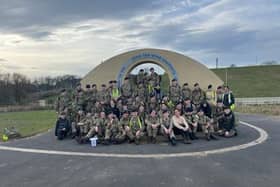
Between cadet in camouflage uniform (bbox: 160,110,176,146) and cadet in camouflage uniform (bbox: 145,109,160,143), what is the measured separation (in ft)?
0.56

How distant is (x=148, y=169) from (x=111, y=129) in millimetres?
4092

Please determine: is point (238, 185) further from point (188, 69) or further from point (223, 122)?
point (188, 69)

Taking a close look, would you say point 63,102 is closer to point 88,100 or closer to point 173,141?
point 88,100

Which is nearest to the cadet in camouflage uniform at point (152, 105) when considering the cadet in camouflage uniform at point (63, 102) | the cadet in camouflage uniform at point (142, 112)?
the cadet in camouflage uniform at point (142, 112)

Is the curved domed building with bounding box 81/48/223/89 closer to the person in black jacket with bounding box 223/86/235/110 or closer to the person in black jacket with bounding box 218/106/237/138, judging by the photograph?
the person in black jacket with bounding box 223/86/235/110

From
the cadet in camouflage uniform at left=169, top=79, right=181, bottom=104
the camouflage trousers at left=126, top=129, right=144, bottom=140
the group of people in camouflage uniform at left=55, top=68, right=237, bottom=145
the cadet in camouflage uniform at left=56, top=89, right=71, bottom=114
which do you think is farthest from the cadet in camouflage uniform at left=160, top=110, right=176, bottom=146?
the cadet in camouflage uniform at left=56, top=89, right=71, bottom=114

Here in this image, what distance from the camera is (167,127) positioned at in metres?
11.2

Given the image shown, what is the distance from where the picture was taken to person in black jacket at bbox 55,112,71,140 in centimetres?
1272

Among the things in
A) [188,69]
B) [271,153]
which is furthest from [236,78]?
[271,153]

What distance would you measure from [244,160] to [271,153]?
118 centimetres

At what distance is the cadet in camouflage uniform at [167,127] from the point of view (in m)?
11.0

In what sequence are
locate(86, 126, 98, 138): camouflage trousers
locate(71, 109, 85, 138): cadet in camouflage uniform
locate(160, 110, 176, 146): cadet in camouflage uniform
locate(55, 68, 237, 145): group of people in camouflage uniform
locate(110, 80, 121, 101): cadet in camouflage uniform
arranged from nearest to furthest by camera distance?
locate(160, 110, 176, 146): cadet in camouflage uniform → locate(55, 68, 237, 145): group of people in camouflage uniform → locate(86, 126, 98, 138): camouflage trousers → locate(71, 109, 85, 138): cadet in camouflage uniform → locate(110, 80, 121, 101): cadet in camouflage uniform

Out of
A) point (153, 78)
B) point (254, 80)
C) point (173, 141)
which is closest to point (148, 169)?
point (173, 141)

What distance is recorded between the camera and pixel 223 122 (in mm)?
12211
